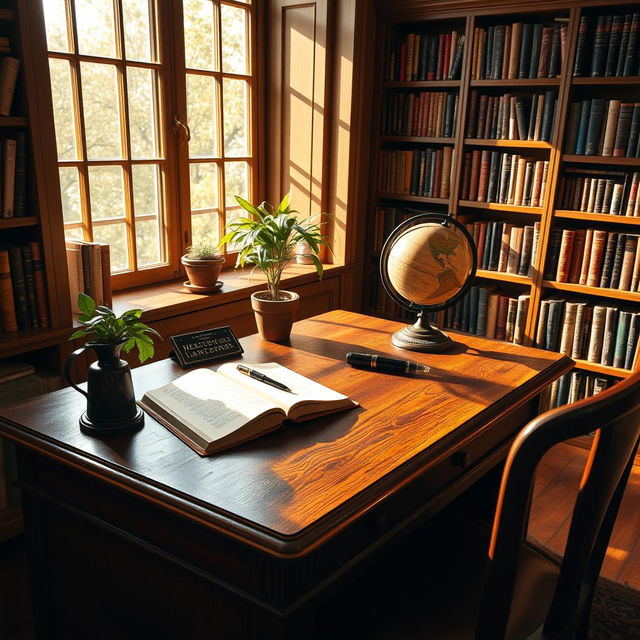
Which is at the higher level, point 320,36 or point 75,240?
point 320,36

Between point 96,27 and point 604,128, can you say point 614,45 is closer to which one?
point 604,128

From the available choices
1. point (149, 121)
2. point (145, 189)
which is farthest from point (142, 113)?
point (145, 189)

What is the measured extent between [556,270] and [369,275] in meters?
1.10

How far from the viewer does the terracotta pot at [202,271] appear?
3.06 meters

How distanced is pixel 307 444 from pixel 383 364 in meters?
0.52

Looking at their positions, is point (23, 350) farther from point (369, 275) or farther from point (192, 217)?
point (369, 275)

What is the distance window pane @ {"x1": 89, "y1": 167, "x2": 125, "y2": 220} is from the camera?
2.95m

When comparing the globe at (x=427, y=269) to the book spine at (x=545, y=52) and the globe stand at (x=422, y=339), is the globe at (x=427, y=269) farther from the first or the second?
the book spine at (x=545, y=52)

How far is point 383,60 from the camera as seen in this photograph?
3.66 meters

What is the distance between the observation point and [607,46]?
3033mm

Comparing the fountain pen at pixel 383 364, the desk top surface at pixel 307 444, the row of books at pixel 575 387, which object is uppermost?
the fountain pen at pixel 383 364

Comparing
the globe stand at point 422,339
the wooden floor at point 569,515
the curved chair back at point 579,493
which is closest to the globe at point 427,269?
the globe stand at point 422,339

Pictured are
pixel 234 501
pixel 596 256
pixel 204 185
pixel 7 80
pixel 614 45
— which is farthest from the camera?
pixel 204 185

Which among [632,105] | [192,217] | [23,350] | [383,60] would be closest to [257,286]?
[192,217]
